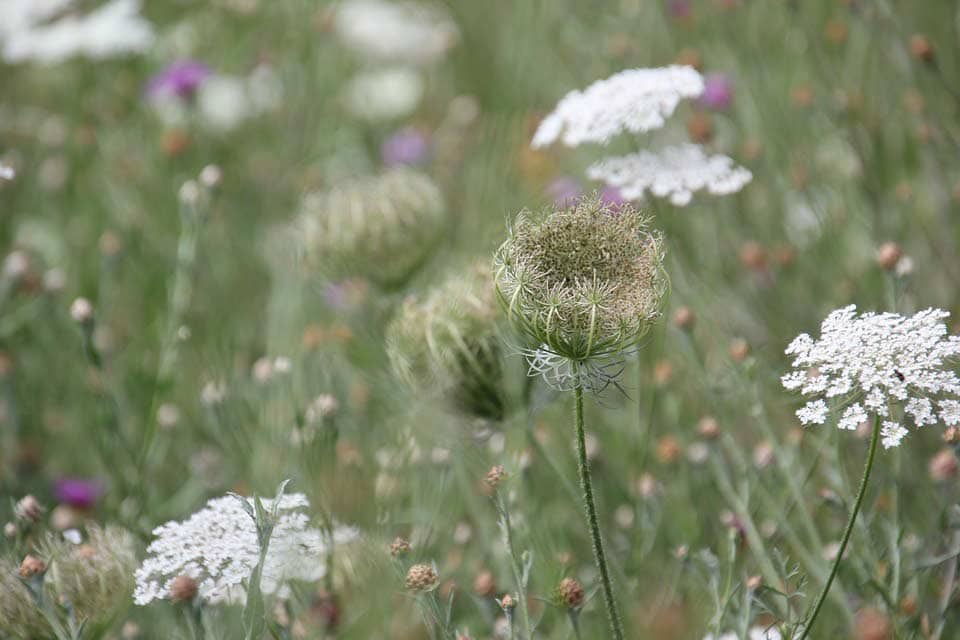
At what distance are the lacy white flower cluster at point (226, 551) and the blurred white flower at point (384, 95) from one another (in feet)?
4.86

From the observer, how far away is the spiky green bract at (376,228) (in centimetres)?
A: 158

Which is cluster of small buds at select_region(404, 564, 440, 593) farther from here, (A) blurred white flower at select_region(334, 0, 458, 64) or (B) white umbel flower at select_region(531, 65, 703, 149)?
(A) blurred white flower at select_region(334, 0, 458, 64)

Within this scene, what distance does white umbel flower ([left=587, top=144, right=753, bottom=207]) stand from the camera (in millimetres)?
1317

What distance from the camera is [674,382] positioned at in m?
1.74

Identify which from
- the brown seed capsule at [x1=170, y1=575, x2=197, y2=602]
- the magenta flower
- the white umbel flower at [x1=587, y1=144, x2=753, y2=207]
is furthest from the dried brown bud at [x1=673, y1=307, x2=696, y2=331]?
the magenta flower

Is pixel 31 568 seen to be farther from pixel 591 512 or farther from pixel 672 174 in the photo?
pixel 672 174

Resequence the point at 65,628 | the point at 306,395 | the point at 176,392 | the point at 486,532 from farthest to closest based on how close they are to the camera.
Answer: the point at 176,392
the point at 306,395
the point at 486,532
the point at 65,628

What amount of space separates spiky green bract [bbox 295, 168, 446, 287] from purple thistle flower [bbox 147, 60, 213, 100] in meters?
0.67

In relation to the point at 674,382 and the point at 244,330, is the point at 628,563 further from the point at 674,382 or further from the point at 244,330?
the point at 244,330

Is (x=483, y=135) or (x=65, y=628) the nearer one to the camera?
(x=65, y=628)

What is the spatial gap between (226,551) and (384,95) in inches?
65.3

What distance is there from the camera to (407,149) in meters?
2.26

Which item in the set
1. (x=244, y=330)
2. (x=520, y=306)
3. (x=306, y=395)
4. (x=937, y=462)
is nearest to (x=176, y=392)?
(x=244, y=330)

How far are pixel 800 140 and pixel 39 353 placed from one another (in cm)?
153
